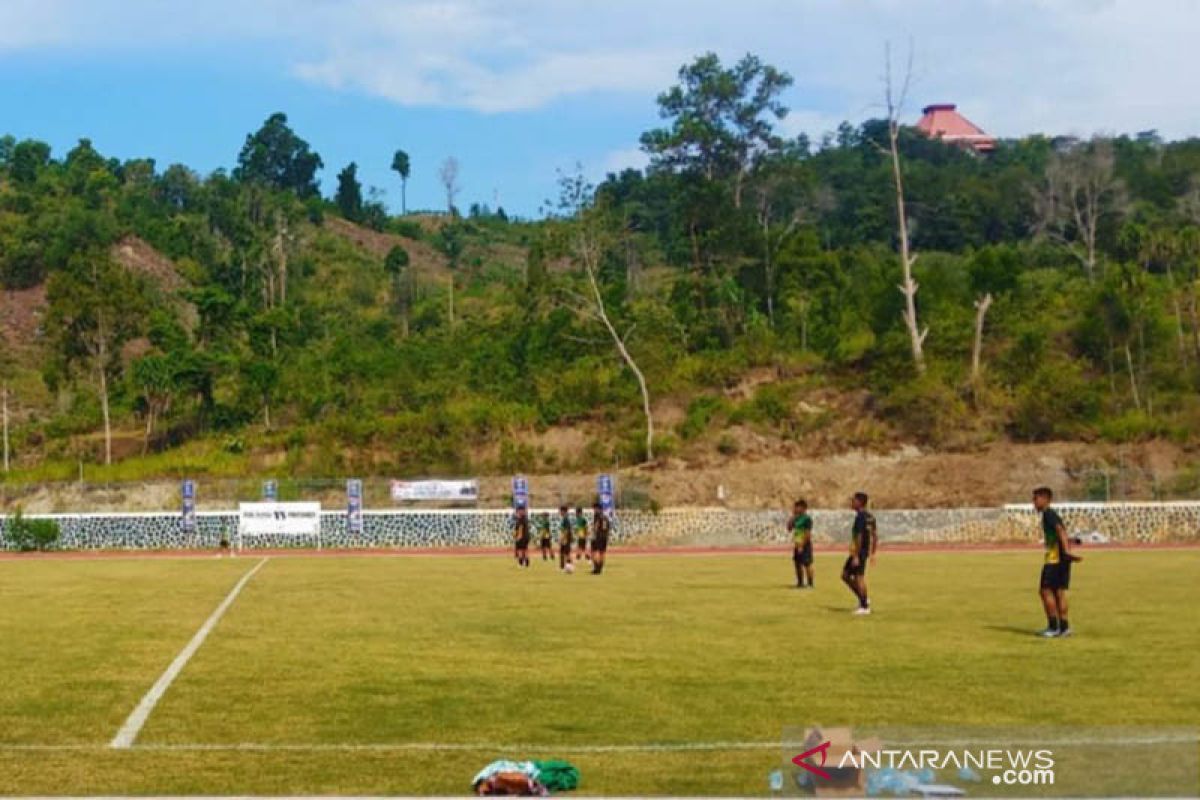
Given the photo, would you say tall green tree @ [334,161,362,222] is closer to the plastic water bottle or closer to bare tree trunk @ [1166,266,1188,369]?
bare tree trunk @ [1166,266,1188,369]

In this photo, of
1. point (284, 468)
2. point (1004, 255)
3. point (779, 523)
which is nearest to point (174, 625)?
point (779, 523)

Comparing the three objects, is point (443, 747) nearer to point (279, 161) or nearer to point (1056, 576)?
point (1056, 576)

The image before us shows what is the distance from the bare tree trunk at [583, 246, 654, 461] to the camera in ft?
230

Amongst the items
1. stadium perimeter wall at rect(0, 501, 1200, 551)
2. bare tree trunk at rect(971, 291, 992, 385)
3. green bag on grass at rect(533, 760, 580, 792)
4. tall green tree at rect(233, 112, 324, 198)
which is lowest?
stadium perimeter wall at rect(0, 501, 1200, 551)

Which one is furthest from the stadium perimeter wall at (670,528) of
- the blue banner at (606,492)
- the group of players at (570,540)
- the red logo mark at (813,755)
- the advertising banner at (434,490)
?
the red logo mark at (813,755)

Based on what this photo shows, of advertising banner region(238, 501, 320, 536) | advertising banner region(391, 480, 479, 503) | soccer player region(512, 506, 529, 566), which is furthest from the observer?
advertising banner region(391, 480, 479, 503)

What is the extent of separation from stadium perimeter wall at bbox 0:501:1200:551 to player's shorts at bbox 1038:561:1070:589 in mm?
35251

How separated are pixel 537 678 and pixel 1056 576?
7.09m

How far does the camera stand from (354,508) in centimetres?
5509

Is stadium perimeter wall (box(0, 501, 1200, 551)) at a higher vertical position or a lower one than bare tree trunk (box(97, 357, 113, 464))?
lower

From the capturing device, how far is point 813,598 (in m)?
26.3

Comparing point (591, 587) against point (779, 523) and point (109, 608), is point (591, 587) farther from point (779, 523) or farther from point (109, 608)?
point (779, 523)

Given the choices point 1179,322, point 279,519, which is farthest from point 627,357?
point 1179,322

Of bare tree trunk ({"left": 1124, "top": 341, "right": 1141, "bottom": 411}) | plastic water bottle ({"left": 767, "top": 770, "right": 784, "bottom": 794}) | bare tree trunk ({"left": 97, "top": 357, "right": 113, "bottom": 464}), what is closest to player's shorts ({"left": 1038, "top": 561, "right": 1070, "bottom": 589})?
plastic water bottle ({"left": 767, "top": 770, "right": 784, "bottom": 794})
